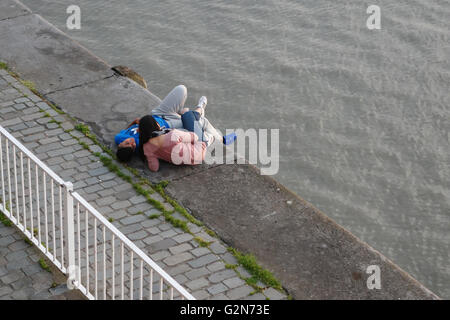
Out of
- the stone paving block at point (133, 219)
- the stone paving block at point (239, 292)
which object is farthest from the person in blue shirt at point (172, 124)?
the stone paving block at point (239, 292)

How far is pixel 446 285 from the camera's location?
28.1 feet

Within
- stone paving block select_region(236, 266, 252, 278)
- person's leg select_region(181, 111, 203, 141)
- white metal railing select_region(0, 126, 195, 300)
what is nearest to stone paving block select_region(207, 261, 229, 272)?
stone paving block select_region(236, 266, 252, 278)

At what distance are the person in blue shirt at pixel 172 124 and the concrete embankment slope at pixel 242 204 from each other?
0.27 metres

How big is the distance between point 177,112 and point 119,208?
1.83 meters

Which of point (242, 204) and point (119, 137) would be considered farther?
point (119, 137)

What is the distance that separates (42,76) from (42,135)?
5.38ft

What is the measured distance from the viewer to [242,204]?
8422 mm

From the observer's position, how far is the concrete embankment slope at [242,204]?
7379 millimetres

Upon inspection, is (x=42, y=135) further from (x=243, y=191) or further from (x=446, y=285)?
(x=446, y=285)

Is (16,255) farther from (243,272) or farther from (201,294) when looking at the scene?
(243,272)

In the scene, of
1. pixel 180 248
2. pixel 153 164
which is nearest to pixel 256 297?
pixel 180 248
